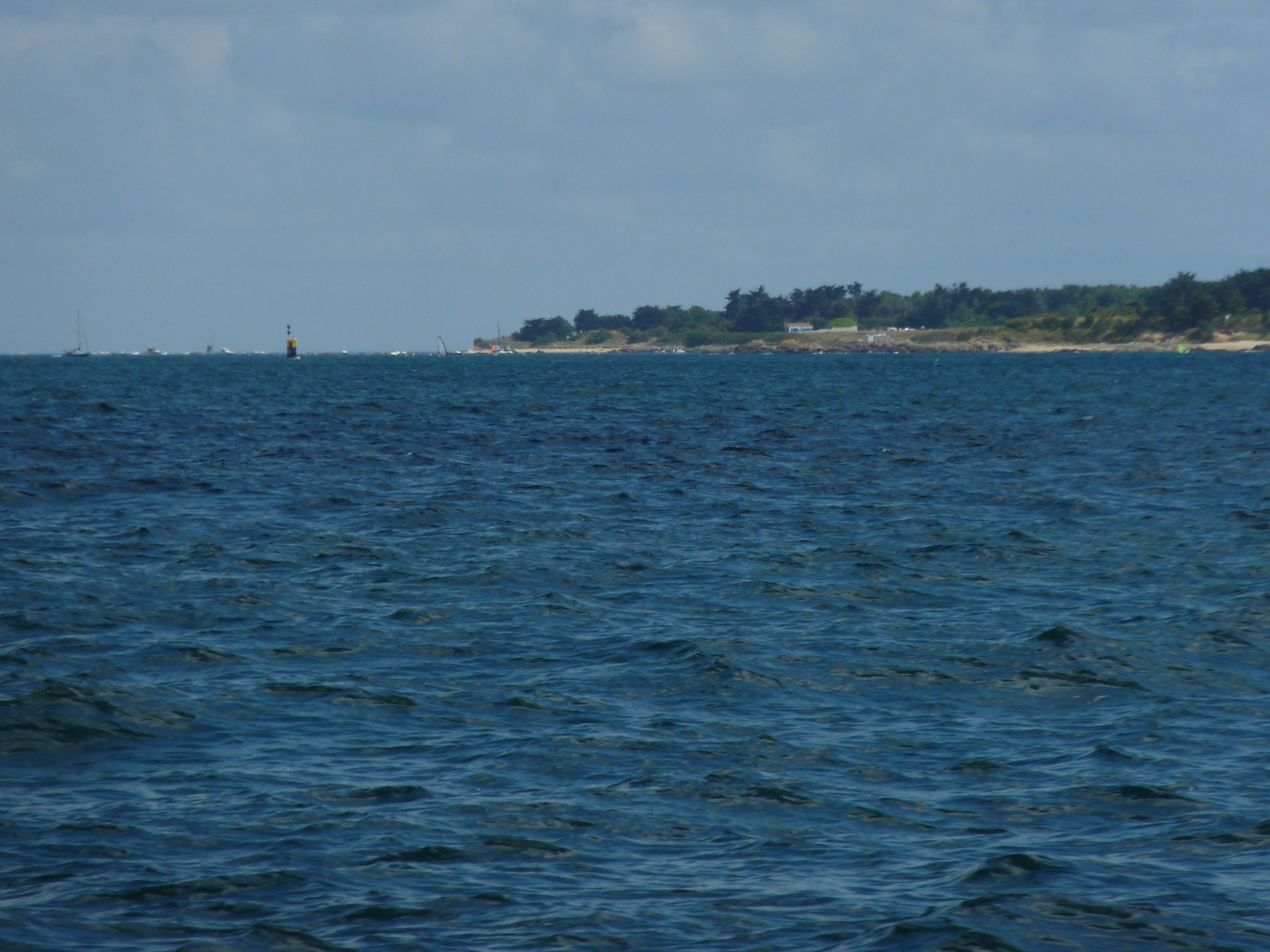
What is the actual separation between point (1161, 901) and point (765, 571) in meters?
13.7

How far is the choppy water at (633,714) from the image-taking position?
386 inches

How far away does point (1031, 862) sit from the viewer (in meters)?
10.5

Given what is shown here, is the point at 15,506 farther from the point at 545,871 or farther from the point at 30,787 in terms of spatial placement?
the point at 545,871

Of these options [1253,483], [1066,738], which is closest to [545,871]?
[1066,738]

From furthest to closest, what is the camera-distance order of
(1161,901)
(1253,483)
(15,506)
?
(1253,483), (15,506), (1161,901)

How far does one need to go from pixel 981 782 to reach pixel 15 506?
25.7 m

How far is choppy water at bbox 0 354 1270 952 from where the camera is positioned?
9797 millimetres

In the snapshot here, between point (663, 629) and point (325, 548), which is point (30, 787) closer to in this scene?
point (663, 629)

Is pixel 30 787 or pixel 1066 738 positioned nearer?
pixel 30 787

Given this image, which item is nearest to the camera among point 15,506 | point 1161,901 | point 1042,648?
point 1161,901

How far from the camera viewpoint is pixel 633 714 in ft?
48.1

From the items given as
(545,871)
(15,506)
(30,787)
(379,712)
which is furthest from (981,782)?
(15,506)

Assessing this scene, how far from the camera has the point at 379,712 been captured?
14750mm

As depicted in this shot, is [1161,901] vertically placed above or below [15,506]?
below
